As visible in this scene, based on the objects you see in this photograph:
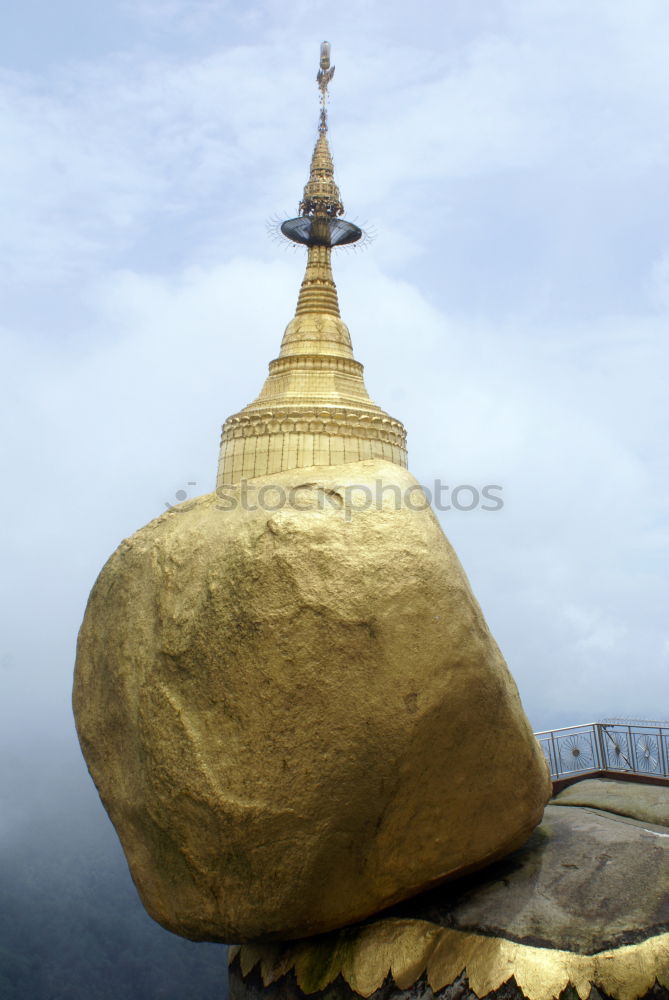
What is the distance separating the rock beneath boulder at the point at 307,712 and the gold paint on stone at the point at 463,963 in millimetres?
330

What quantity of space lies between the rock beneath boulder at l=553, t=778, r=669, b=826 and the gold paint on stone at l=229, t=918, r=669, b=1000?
7.68ft

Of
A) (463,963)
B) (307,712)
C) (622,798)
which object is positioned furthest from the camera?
(622,798)

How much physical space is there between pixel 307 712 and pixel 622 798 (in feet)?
14.5

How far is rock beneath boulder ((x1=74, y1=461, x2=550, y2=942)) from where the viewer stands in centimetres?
437

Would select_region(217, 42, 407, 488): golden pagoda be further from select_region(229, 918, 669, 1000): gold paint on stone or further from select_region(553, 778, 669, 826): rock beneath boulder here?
select_region(229, 918, 669, 1000): gold paint on stone

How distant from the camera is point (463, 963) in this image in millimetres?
4816

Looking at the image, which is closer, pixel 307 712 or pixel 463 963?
pixel 307 712

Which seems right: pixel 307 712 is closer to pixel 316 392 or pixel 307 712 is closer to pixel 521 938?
pixel 521 938

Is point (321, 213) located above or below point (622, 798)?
above

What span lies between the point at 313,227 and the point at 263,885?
13.5 m

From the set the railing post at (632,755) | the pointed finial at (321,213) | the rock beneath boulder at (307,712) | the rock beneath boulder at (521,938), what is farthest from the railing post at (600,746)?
the pointed finial at (321,213)

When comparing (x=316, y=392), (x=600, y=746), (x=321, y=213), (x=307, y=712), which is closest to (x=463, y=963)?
(x=307, y=712)

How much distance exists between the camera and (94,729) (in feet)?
18.1

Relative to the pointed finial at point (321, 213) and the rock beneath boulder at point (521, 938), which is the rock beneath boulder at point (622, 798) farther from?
the pointed finial at point (321, 213)
